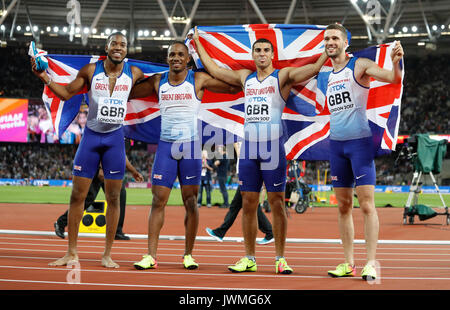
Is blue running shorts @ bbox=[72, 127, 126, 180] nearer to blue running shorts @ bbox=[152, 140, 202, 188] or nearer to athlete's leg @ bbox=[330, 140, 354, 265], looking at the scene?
blue running shorts @ bbox=[152, 140, 202, 188]

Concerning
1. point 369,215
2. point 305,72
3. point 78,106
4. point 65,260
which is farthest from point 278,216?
point 78,106

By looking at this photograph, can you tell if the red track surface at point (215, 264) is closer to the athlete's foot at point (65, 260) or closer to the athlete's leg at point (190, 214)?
the athlete's foot at point (65, 260)

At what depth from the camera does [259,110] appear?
5801 mm

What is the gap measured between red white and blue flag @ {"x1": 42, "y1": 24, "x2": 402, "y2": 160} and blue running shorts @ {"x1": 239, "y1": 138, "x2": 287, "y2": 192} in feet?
3.48

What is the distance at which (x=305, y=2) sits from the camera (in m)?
34.6

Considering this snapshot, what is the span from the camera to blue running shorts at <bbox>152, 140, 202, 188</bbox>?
596cm

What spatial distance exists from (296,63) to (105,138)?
101 inches

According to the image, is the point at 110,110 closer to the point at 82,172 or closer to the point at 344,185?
the point at 82,172

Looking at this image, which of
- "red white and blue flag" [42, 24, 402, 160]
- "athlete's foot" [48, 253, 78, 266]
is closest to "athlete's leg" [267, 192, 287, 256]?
"red white and blue flag" [42, 24, 402, 160]

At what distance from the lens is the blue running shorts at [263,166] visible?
19.0ft

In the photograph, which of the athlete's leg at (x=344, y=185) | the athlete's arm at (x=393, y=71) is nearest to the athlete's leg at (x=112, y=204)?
the athlete's leg at (x=344, y=185)

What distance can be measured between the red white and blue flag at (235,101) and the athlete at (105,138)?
0.92m

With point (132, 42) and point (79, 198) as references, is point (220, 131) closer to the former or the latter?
point (79, 198)
